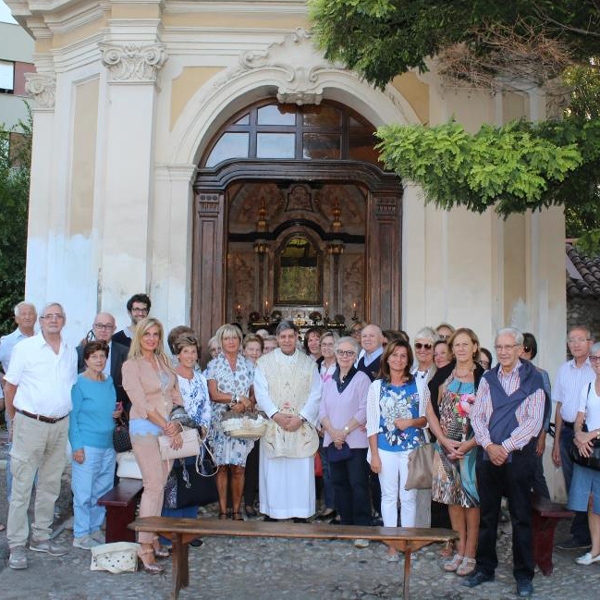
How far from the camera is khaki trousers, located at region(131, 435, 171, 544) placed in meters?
5.79

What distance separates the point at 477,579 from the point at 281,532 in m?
1.61

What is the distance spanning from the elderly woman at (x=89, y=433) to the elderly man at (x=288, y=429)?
1346 millimetres

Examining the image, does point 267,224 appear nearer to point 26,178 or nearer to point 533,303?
point 26,178

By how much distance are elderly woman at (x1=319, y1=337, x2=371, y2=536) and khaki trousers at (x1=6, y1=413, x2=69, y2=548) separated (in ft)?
7.18

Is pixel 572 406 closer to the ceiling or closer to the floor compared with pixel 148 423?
closer to the ceiling

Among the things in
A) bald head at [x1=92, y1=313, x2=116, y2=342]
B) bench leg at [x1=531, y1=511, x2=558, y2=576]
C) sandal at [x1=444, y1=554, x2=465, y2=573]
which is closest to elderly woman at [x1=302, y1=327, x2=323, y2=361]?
bald head at [x1=92, y1=313, x2=116, y2=342]

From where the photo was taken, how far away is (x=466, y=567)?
229 inches

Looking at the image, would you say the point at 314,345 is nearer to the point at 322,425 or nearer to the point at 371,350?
the point at 371,350

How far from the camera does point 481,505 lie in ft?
18.4

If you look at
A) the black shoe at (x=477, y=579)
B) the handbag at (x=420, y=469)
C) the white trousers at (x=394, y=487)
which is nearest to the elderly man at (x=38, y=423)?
the white trousers at (x=394, y=487)

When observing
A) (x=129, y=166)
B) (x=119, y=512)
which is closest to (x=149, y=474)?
Result: (x=119, y=512)

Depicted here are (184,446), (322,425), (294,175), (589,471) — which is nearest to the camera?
(184,446)

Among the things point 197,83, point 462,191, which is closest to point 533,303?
point 462,191

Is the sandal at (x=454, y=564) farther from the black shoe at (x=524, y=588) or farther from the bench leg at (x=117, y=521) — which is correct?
the bench leg at (x=117, y=521)
